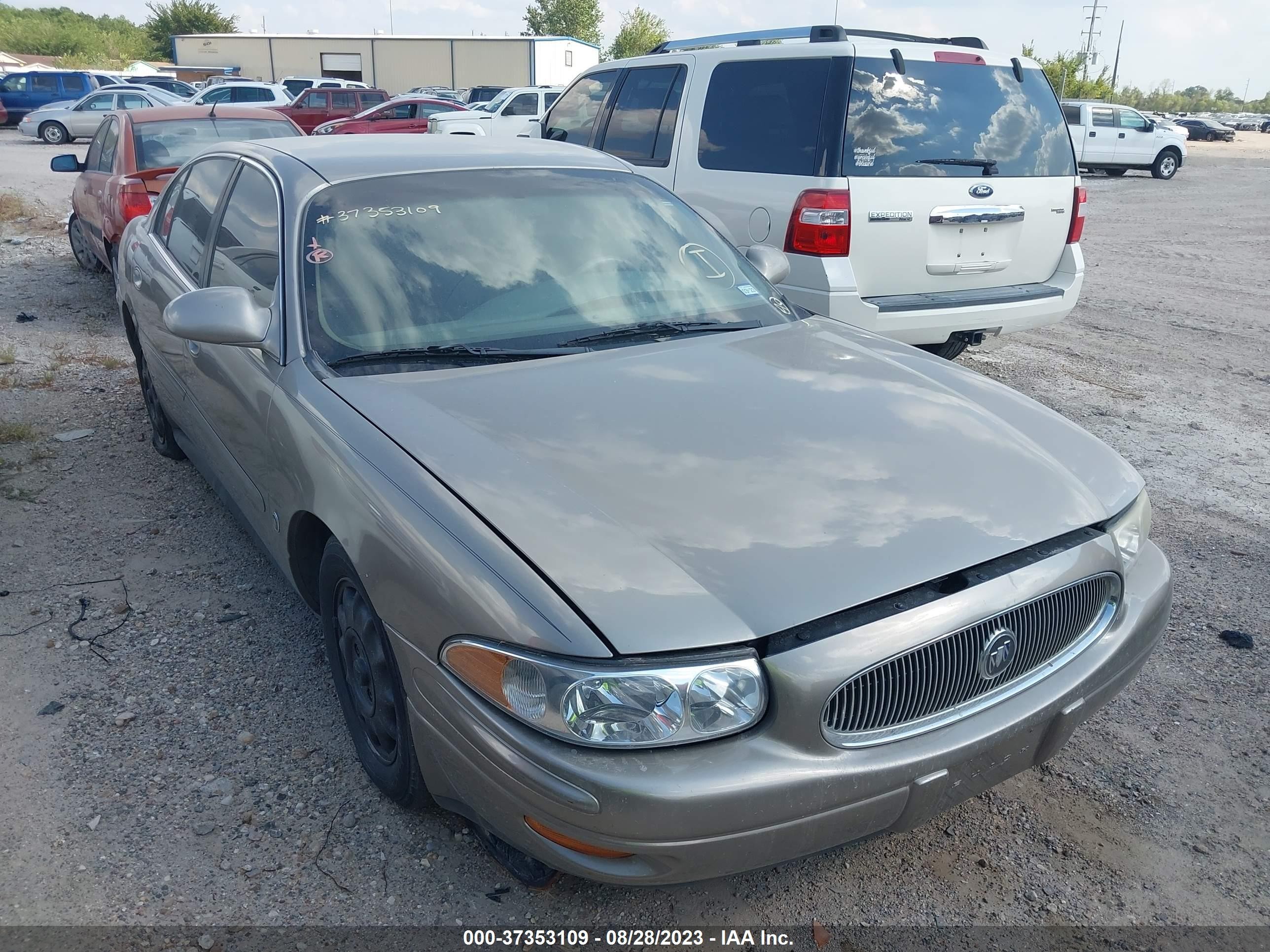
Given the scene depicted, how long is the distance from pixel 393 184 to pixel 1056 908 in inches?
113

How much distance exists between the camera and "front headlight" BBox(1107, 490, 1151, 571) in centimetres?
258

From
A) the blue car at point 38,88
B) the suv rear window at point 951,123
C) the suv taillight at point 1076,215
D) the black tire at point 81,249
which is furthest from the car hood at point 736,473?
the blue car at point 38,88

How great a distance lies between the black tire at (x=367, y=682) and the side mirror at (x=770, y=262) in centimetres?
214

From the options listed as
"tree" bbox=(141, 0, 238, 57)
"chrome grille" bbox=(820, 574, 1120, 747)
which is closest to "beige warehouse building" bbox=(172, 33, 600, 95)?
"tree" bbox=(141, 0, 238, 57)

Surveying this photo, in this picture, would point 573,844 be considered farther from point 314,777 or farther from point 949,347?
point 949,347

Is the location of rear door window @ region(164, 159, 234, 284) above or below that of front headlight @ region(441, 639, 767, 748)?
above

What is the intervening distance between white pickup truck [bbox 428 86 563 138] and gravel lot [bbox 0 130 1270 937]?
40.1 feet

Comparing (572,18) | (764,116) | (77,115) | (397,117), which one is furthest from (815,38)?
(572,18)

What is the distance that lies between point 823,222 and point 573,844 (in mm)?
4159

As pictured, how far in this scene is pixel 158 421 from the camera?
4.96m

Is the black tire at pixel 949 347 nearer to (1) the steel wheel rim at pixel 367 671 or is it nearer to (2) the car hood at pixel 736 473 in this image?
(2) the car hood at pixel 736 473

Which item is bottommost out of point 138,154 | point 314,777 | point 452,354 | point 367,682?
point 314,777

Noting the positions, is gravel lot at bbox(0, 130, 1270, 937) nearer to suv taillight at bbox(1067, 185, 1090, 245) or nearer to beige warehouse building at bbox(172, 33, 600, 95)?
suv taillight at bbox(1067, 185, 1090, 245)

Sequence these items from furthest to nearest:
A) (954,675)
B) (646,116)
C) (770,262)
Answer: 1. (646,116)
2. (770,262)
3. (954,675)
